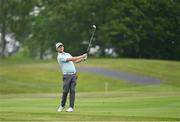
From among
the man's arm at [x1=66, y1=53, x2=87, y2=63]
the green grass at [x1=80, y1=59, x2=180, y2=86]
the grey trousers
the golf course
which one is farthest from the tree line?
the man's arm at [x1=66, y1=53, x2=87, y2=63]

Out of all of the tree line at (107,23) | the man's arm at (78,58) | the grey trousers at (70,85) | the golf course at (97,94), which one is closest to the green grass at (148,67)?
the golf course at (97,94)

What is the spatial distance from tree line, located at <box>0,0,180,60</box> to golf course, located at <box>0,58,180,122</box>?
14332 mm

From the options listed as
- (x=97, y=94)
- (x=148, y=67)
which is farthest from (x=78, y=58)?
(x=148, y=67)

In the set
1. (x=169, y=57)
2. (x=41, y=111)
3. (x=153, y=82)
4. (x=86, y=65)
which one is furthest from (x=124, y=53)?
(x=41, y=111)

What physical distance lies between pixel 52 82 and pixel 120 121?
2883cm

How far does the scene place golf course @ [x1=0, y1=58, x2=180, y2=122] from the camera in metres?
17.7

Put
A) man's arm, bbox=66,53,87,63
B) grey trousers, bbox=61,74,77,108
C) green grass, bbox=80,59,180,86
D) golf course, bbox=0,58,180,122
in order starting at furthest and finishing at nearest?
green grass, bbox=80,59,180,86
grey trousers, bbox=61,74,77,108
man's arm, bbox=66,53,87,63
golf course, bbox=0,58,180,122

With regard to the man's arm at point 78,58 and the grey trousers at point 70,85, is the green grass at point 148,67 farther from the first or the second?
the man's arm at point 78,58

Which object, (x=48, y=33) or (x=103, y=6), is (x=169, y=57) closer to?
(x=103, y=6)

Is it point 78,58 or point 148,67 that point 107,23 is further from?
point 78,58

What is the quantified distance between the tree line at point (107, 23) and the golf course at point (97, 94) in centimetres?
1433

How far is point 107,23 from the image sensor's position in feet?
227

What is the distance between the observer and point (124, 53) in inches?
2933

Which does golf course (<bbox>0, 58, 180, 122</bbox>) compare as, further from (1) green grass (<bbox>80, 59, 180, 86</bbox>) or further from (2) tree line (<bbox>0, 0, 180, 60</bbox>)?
(2) tree line (<bbox>0, 0, 180, 60</bbox>)
